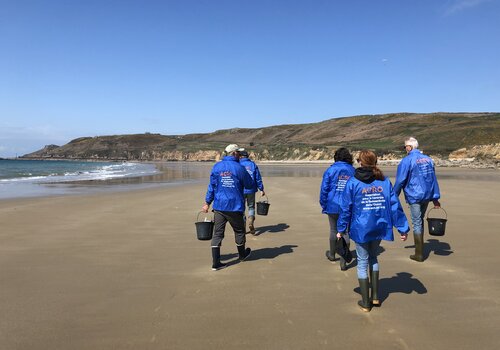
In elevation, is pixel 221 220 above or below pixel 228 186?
below

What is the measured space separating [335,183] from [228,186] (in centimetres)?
170

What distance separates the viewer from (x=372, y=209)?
168 inches

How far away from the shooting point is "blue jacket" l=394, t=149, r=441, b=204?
6.30m

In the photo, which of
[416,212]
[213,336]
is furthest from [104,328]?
[416,212]

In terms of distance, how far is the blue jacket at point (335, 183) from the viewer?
604 centimetres

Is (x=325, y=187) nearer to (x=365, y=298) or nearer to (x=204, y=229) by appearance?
(x=204, y=229)

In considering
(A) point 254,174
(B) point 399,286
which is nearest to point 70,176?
(A) point 254,174

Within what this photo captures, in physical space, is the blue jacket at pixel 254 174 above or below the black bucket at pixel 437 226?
above

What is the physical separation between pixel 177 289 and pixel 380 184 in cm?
288

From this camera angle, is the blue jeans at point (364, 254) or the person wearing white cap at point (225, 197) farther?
the person wearing white cap at point (225, 197)

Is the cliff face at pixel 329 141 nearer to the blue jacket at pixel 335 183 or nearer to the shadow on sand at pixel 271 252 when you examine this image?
the shadow on sand at pixel 271 252

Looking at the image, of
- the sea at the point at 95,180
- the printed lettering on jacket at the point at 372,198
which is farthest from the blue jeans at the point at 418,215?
the sea at the point at 95,180

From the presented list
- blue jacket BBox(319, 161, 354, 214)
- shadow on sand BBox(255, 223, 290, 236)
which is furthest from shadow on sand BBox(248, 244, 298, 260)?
shadow on sand BBox(255, 223, 290, 236)

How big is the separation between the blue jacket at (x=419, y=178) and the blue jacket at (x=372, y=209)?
2232 mm
